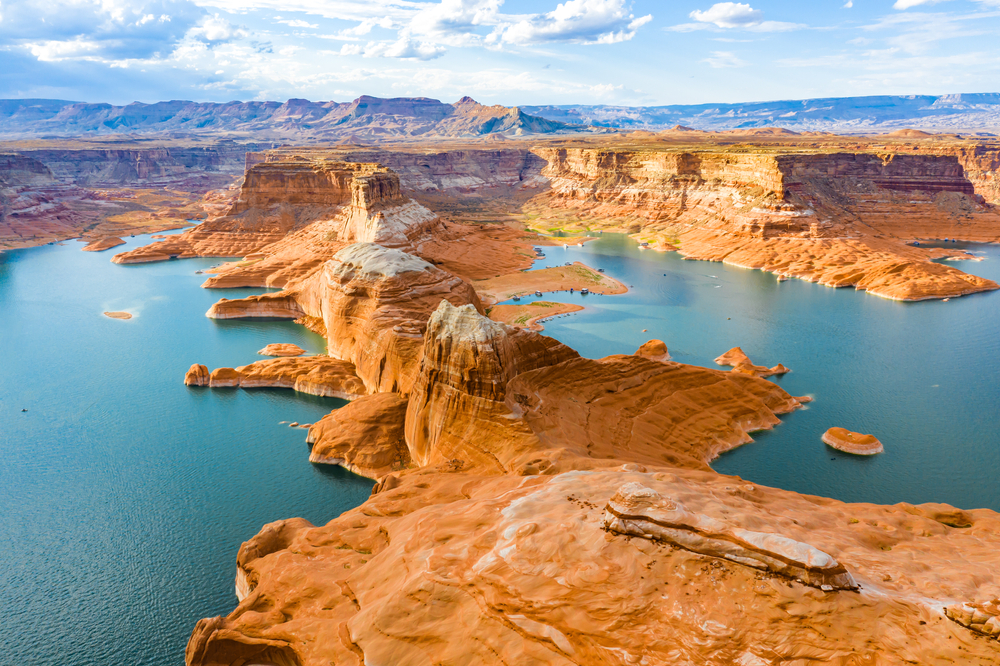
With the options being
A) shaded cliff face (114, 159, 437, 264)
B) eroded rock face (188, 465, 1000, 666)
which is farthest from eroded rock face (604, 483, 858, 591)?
shaded cliff face (114, 159, 437, 264)

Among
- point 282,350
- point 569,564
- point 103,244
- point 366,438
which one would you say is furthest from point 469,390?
point 103,244

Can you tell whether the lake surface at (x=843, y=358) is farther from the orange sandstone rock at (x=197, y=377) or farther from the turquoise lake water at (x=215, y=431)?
the orange sandstone rock at (x=197, y=377)

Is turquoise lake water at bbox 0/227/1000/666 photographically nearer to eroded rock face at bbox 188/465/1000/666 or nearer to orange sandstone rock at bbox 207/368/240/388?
orange sandstone rock at bbox 207/368/240/388

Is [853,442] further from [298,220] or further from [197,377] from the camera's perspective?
[298,220]

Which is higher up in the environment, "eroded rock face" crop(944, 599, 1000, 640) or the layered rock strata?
"eroded rock face" crop(944, 599, 1000, 640)

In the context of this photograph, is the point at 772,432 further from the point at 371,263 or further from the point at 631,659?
the point at 371,263

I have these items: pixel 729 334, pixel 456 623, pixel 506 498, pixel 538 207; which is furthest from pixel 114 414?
pixel 538 207
